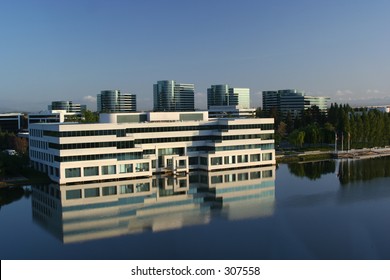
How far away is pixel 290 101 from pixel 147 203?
7567 centimetres

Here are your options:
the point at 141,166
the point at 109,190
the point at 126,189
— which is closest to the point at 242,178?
the point at 141,166

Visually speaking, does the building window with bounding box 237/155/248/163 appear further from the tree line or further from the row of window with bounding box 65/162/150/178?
the tree line

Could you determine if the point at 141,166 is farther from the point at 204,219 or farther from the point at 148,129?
the point at 204,219

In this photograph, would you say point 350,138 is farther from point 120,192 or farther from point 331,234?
point 331,234

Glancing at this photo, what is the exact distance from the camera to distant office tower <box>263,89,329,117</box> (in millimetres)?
94562

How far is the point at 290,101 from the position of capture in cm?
9575

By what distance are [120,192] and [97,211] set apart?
470 centimetres

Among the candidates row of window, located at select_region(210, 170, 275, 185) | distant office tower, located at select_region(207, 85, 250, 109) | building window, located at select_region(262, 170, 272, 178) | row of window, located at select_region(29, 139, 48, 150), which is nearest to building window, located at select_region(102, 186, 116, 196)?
row of window, located at select_region(210, 170, 275, 185)

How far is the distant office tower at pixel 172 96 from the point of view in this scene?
108000 mm

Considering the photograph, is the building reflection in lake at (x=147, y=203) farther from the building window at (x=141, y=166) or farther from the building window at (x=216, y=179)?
the building window at (x=141, y=166)

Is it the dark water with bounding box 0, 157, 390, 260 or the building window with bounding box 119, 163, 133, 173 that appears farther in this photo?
the building window with bounding box 119, 163, 133, 173

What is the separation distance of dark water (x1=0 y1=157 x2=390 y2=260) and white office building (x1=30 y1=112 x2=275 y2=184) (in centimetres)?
151

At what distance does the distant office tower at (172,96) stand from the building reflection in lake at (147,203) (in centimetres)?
7579

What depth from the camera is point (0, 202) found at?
24.8m
